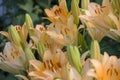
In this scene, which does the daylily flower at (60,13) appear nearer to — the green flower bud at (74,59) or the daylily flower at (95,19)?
the daylily flower at (95,19)

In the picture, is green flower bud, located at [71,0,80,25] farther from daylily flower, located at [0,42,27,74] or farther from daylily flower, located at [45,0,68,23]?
daylily flower, located at [0,42,27,74]

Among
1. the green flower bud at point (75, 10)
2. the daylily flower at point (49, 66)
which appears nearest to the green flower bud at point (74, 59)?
the daylily flower at point (49, 66)

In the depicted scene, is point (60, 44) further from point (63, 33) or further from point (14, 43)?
point (14, 43)

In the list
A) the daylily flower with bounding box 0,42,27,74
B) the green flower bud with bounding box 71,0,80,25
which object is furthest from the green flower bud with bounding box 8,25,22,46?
the green flower bud with bounding box 71,0,80,25

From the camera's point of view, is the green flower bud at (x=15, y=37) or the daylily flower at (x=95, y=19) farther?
the green flower bud at (x=15, y=37)

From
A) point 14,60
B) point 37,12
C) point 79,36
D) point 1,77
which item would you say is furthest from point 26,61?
point 37,12

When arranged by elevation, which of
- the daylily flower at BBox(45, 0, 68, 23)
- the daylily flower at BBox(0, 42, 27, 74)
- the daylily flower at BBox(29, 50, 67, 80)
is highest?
the daylily flower at BBox(45, 0, 68, 23)

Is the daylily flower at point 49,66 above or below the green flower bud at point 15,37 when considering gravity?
below
